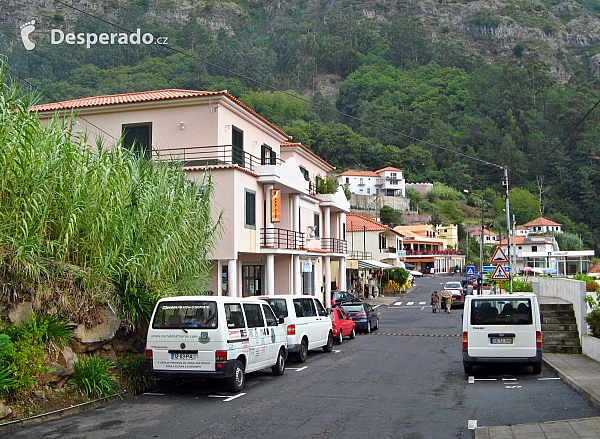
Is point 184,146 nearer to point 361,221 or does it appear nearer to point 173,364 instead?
point 173,364

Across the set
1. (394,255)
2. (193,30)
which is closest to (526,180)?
(394,255)

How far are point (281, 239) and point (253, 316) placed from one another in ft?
57.5

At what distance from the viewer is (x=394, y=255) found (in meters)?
73.5

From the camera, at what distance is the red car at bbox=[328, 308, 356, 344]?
22.6 meters

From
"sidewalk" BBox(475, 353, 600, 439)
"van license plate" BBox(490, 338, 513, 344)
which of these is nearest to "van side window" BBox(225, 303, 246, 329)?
"sidewalk" BBox(475, 353, 600, 439)

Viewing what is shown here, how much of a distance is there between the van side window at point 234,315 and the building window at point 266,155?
64.2ft

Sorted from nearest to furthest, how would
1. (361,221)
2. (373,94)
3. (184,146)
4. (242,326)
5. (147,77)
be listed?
(242,326) < (184,146) < (361,221) < (147,77) < (373,94)

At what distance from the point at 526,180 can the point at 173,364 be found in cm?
14329

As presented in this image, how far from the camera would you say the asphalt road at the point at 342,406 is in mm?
9359

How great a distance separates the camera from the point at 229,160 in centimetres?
2783

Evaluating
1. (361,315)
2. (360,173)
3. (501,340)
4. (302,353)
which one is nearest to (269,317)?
(302,353)

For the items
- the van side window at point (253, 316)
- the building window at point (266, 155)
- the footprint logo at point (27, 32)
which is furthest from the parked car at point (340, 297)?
the footprint logo at point (27, 32)

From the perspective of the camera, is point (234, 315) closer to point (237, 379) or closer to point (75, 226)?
point (237, 379)

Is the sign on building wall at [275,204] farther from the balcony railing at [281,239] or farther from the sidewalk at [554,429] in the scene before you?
the sidewalk at [554,429]
